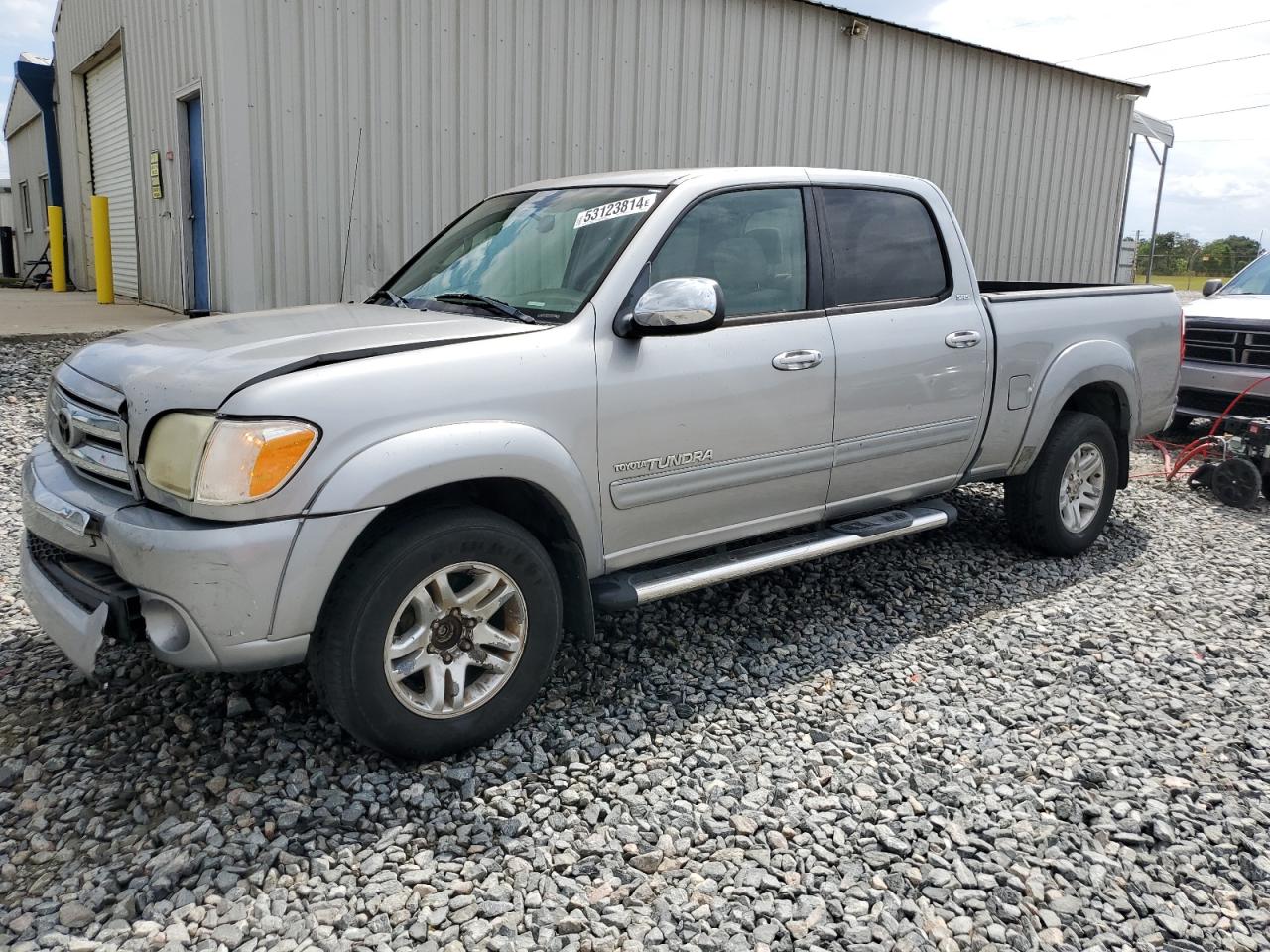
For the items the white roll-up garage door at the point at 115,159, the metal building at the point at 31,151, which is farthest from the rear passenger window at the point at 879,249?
the metal building at the point at 31,151

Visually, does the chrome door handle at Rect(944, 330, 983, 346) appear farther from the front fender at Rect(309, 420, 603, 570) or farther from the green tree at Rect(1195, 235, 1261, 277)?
the green tree at Rect(1195, 235, 1261, 277)

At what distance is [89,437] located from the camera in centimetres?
311

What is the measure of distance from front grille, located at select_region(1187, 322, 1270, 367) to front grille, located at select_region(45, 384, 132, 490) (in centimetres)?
826

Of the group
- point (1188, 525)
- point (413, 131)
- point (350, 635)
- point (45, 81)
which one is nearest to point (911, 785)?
point (350, 635)

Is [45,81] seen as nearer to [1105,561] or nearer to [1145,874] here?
[1105,561]

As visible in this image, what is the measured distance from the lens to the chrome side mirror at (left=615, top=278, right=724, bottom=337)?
324 centimetres

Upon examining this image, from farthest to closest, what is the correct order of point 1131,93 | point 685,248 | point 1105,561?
point 1131,93, point 1105,561, point 685,248

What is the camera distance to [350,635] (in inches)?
109

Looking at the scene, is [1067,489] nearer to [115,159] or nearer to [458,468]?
[458,468]

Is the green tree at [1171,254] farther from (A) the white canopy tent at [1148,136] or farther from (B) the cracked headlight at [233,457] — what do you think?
(B) the cracked headlight at [233,457]

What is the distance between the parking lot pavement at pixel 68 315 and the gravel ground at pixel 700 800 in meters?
5.85

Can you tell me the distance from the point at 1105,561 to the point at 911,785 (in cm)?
284

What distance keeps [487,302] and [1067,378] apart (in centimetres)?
298

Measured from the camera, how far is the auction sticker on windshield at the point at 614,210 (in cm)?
363
